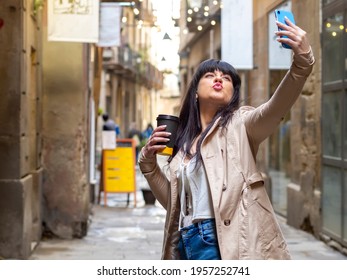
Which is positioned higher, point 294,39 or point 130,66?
point 130,66

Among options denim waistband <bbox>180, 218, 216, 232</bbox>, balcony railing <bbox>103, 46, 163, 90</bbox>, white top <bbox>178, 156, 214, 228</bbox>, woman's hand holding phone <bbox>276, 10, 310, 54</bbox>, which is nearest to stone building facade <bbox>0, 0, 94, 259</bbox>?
white top <bbox>178, 156, 214, 228</bbox>

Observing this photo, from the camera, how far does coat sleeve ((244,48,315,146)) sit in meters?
3.01

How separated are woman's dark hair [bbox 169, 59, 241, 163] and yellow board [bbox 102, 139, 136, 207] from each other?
11.7 meters

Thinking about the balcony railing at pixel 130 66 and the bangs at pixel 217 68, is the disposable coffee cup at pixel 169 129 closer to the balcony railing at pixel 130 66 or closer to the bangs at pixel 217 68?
the bangs at pixel 217 68

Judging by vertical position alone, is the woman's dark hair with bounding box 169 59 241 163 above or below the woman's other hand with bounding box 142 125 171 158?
above

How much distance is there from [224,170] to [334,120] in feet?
21.9

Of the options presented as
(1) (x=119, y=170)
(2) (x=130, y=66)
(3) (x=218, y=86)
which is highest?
(2) (x=130, y=66)

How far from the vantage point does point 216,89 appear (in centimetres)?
341

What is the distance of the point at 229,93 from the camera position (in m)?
3.42

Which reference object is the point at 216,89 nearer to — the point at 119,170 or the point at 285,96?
the point at 285,96

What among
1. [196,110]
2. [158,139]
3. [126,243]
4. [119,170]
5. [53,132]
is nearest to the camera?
[158,139]

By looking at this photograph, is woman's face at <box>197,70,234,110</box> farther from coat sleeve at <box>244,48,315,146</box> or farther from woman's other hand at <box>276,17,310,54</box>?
woman's other hand at <box>276,17,310,54</box>

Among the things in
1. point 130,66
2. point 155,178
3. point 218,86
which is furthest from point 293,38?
point 130,66

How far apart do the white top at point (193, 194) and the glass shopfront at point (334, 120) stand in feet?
19.7
